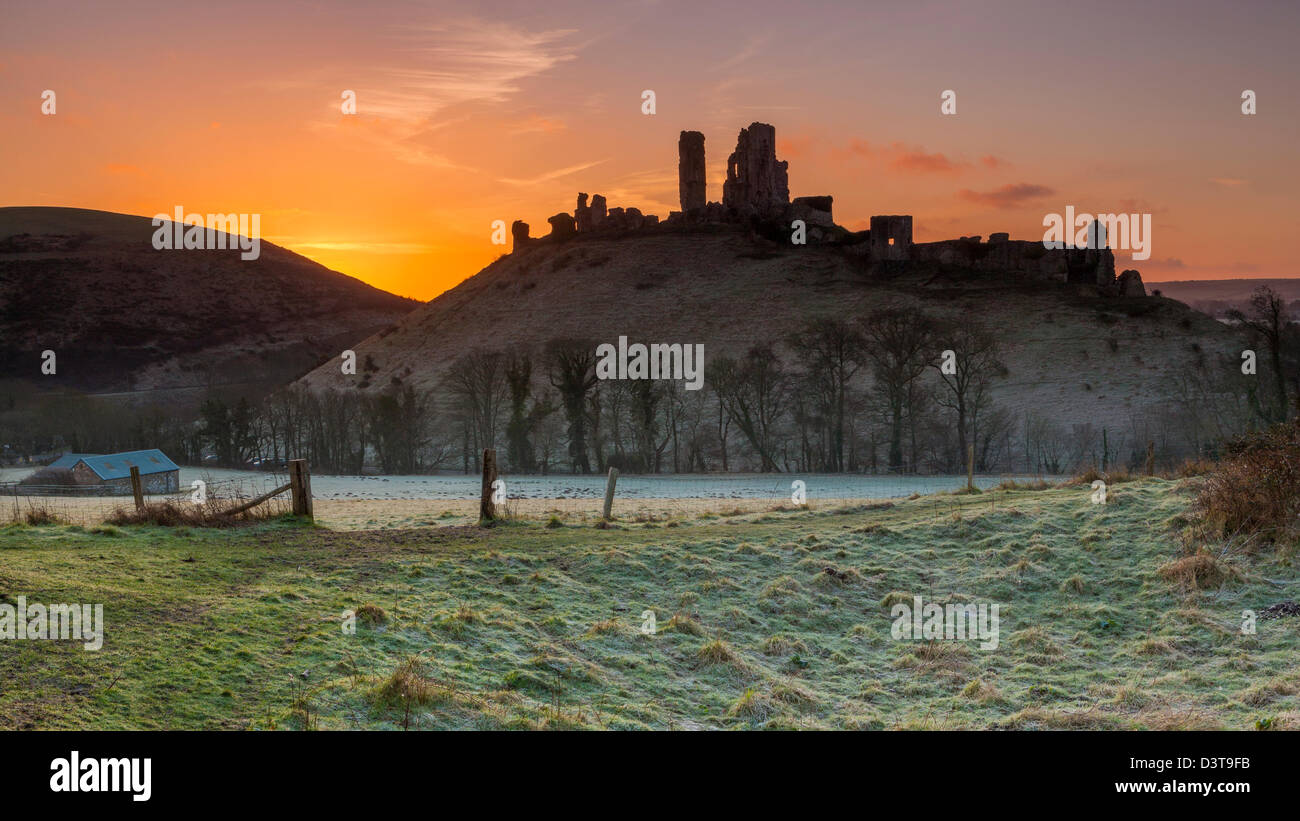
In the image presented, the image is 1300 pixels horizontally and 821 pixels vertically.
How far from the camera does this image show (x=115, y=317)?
14050cm

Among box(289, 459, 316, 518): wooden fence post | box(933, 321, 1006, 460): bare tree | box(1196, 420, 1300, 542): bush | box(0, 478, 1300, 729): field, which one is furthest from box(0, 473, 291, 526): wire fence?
box(933, 321, 1006, 460): bare tree

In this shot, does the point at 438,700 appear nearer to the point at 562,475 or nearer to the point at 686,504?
the point at 686,504

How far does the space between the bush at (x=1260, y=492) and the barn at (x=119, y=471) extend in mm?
41143

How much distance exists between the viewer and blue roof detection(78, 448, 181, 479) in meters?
45.1

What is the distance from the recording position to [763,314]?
102875 millimetres

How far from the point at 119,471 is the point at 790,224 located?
337 ft

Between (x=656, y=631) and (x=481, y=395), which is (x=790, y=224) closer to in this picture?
(x=481, y=395)

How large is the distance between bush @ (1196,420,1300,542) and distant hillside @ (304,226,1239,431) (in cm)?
5419

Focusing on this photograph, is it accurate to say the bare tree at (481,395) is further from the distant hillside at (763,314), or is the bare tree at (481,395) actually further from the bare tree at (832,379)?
the bare tree at (832,379)

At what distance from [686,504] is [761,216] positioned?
108264 mm

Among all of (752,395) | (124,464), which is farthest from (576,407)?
(124,464)

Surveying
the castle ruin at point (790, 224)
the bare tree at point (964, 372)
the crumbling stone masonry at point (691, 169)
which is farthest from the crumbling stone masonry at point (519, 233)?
the bare tree at point (964, 372)
